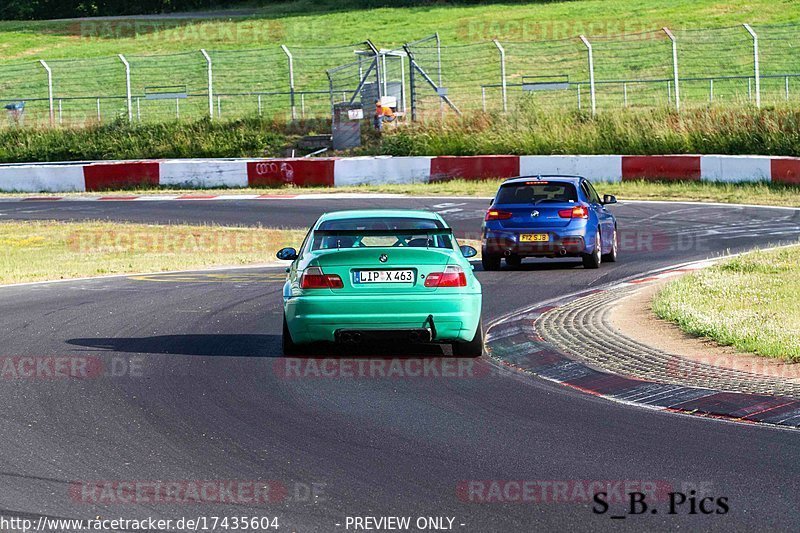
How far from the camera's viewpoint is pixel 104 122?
→ 42.6m

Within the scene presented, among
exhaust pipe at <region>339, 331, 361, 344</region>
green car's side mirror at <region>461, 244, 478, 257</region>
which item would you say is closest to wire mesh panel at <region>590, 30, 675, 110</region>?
green car's side mirror at <region>461, 244, 478, 257</region>

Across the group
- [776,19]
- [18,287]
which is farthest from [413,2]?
[18,287]

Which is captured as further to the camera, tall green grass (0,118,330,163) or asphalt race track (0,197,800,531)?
tall green grass (0,118,330,163)

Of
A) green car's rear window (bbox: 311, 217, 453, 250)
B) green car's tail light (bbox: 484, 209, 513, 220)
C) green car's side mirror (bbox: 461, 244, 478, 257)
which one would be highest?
green car's rear window (bbox: 311, 217, 453, 250)

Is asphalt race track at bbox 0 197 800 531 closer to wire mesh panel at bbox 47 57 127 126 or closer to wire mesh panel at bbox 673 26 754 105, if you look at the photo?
wire mesh panel at bbox 673 26 754 105

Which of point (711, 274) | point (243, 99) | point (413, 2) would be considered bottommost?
point (711, 274)

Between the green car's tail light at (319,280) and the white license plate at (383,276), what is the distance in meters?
0.15

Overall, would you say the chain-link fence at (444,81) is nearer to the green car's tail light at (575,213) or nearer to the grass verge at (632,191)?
the grass verge at (632,191)

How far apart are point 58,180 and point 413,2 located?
44246mm

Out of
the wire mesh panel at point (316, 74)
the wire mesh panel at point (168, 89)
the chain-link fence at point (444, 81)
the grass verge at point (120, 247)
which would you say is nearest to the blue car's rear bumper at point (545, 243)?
the grass verge at point (120, 247)

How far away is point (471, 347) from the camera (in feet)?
37.1

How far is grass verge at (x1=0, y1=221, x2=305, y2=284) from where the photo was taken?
20.2m

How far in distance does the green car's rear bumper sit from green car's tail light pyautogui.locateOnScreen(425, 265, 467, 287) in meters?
0.08

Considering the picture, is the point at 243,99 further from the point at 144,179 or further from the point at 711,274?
the point at 711,274
